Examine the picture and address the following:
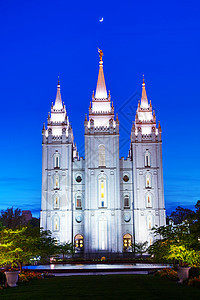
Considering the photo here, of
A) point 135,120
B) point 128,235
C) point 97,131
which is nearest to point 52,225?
point 128,235

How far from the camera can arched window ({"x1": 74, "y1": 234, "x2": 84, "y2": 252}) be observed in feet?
203

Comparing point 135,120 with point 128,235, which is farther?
point 135,120

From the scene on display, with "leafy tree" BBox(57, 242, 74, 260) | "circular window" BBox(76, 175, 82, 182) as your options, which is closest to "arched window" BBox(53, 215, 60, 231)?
"leafy tree" BBox(57, 242, 74, 260)

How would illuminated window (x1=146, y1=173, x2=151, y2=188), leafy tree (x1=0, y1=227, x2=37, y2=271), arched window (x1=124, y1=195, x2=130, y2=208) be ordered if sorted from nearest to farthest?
1. leafy tree (x1=0, y1=227, x2=37, y2=271)
2. illuminated window (x1=146, y1=173, x2=151, y2=188)
3. arched window (x1=124, y1=195, x2=130, y2=208)

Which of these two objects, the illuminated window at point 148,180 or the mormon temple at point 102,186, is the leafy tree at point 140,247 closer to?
the mormon temple at point 102,186

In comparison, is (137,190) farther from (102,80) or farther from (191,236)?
(191,236)

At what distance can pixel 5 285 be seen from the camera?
21297 mm

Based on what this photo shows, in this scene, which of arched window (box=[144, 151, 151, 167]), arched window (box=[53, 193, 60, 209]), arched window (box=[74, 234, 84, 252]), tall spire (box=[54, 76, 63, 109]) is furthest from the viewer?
tall spire (box=[54, 76, 63, 109])

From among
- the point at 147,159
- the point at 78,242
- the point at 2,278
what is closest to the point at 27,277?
the point at 2,278

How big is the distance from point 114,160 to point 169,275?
39.4 metres

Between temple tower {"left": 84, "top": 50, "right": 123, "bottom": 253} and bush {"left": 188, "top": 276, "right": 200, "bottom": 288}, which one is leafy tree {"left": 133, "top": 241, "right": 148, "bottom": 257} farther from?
bush {"left": 188, "top": 276, "right": 200, "bottom": 288}

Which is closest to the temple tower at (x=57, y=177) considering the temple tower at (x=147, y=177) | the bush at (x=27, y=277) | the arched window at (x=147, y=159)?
the temple tower at (x=147, y=177)

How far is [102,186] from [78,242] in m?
9.20

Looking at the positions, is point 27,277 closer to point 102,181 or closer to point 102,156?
point 102,181
